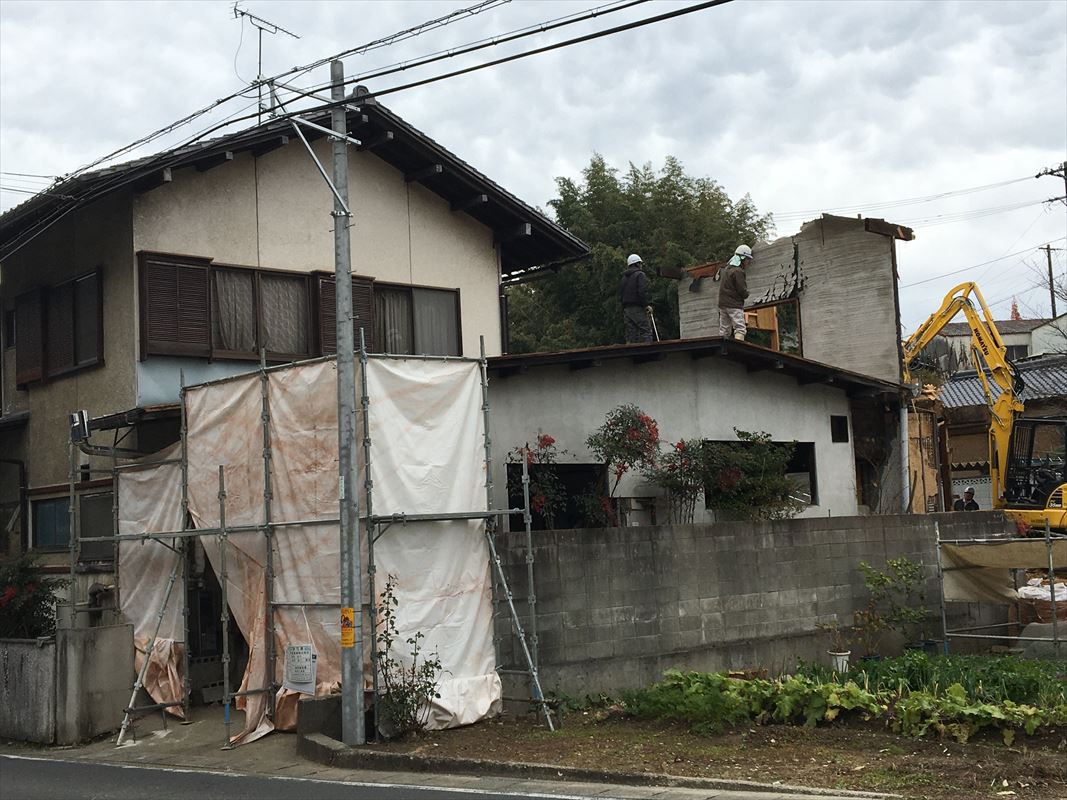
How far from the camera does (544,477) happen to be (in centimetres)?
1612

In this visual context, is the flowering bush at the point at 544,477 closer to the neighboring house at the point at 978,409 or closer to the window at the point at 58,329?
the window at the point at 58,329

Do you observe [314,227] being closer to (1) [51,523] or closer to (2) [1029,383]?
(1) [51,523]

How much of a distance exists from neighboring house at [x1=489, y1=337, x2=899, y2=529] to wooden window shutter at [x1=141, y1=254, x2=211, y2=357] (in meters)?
4.36

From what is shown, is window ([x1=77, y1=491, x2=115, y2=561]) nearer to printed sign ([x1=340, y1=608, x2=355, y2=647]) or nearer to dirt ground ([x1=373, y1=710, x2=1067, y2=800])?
printed sign ([x1=340, y1=608, x2=355, y2=647])

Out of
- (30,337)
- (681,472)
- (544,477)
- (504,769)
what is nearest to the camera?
(504,769)

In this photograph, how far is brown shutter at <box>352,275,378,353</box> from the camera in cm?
1831

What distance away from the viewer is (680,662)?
48.9 ft

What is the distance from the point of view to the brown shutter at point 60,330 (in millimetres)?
17891

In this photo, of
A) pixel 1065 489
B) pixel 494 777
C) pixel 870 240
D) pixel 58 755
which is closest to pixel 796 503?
pixel 1065 489

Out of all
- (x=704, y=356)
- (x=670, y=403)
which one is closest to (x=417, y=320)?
(x=670, y=403)

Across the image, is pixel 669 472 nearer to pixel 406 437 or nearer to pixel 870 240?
pixel 406 437

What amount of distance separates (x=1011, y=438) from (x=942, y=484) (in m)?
1.83

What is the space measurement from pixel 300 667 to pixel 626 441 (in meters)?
5.85

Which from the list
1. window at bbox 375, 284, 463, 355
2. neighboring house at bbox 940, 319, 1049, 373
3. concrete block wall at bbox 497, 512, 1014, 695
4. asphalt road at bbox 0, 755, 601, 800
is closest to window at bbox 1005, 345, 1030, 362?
neighboring house at bbox 940, 319, 1049, 373
